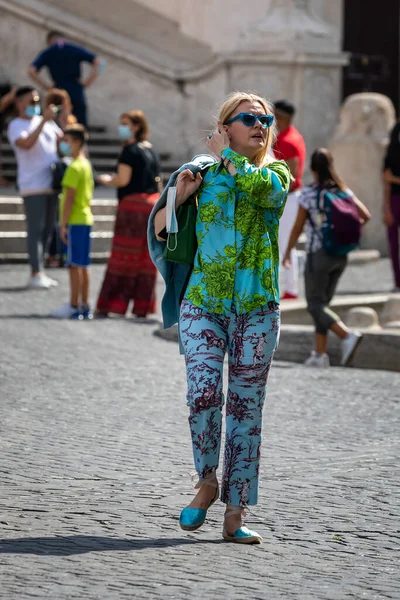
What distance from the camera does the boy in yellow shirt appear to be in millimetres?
13953

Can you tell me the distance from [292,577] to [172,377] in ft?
17.5

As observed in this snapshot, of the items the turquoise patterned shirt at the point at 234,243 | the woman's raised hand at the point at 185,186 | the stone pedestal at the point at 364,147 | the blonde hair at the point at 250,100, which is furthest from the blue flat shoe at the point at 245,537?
the stone pedestal at the point at 364,147

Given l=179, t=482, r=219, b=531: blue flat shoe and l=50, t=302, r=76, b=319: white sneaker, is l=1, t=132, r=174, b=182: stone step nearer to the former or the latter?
l=50, t=302, r=76, b=319: white sneaker

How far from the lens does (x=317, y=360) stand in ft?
38.5

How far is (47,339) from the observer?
12.7 m

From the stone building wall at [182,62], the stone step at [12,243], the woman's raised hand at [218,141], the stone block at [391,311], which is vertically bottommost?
the stone block at [391,311]

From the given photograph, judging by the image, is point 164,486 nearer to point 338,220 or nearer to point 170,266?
point 170,266

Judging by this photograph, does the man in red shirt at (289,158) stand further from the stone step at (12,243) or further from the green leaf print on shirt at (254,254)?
the green leaf print on shirt at (254,254)

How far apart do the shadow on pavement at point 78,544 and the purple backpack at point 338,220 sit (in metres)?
5.21

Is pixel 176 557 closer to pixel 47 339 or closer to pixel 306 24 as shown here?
pixel 47 339

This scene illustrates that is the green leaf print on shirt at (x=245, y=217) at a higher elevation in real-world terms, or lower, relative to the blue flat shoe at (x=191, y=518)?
higher

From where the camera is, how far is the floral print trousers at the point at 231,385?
635 centimetres

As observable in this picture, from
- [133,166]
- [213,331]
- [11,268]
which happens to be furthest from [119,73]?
[213,331]

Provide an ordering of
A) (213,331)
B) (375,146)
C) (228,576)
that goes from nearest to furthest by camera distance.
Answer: (228,576)
(213,331)
(375,146)
